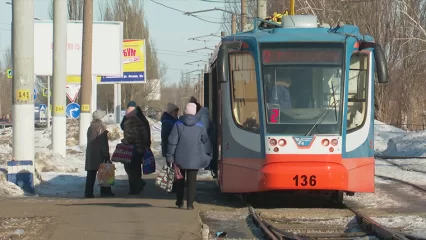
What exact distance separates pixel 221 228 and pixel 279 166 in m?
1.57

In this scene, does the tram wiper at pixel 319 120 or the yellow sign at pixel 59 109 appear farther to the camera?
the yellow sign at pixel 59 109

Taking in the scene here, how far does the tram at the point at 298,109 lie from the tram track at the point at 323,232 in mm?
925

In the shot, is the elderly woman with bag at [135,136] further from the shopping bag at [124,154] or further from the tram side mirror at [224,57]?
the tram side mirror at [224,57]

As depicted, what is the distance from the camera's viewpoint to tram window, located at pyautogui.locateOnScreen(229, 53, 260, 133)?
1327 centimetres

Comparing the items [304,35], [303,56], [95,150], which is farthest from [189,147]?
[95,150]

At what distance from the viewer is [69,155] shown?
2752 centimetres

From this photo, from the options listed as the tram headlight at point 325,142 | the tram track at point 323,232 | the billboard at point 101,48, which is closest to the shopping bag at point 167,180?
the tram track at point 323,232

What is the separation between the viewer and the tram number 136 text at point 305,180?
12.6 m

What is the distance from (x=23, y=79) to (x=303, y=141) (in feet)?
19.9

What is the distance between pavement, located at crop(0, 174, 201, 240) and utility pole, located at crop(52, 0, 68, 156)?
10013mm

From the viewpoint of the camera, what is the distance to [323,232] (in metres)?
11.1

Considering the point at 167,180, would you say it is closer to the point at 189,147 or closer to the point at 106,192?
the point at 189,147

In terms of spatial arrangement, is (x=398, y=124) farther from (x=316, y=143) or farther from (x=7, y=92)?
(x=7, y=92)

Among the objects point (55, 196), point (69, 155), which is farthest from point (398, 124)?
point (55, 196)
